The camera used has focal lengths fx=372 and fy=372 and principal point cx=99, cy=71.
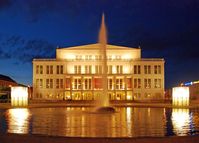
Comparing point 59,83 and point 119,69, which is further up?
point 119,69

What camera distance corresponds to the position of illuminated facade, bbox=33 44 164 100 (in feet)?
322

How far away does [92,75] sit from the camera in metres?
98.8

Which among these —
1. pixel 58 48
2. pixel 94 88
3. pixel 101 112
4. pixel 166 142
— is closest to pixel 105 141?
pixel 166 142

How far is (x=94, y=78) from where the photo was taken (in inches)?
3878

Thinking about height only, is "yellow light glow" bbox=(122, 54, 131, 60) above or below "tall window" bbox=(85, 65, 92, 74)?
above

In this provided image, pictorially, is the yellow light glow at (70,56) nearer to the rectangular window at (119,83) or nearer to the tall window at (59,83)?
the tall window at (59,83)

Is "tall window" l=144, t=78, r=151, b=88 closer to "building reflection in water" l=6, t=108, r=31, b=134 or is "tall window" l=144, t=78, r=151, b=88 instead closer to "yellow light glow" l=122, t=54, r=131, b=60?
"yellow light glow" l=122, t=54, r=131, b=60

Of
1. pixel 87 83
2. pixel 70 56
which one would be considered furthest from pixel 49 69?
pixel 87 83

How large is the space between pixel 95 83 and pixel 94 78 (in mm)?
1354

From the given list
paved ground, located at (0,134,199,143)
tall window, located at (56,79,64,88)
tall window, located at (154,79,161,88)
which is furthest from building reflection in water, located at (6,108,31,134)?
tall window, located at (154,79,161,88)

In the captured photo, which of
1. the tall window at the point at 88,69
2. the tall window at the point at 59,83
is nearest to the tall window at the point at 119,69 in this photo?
the tall window at the point at 88,69

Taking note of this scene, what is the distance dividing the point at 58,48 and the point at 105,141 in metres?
91.3

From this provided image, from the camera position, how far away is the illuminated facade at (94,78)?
9800 centimetres

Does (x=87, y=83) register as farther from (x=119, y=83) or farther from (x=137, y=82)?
(x=137, y=82)
